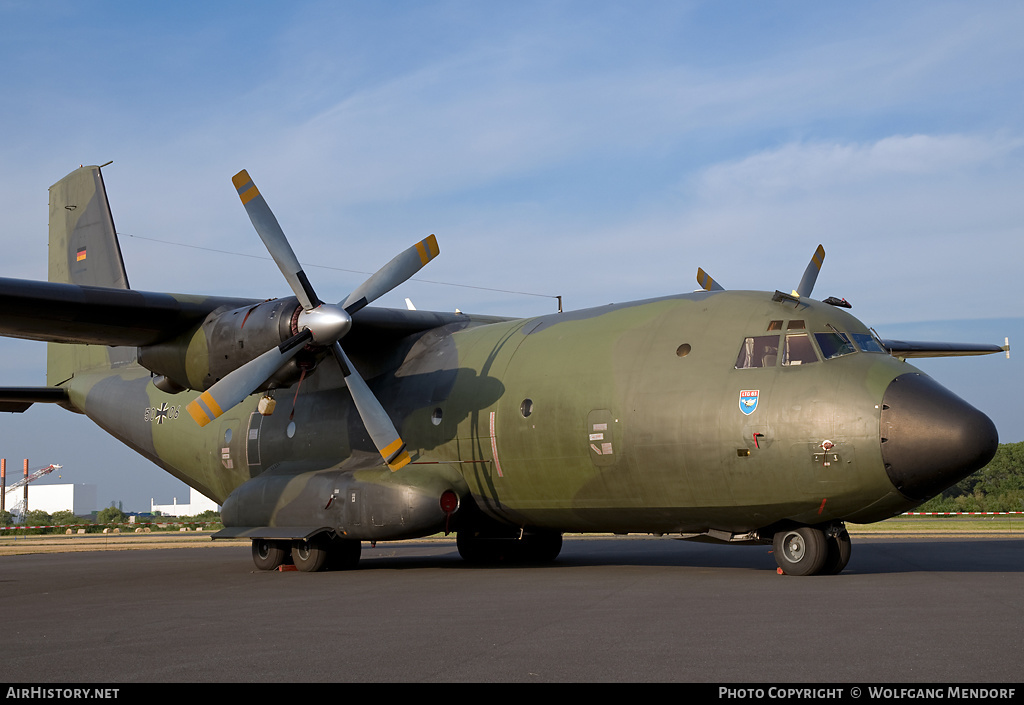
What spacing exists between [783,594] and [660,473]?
3116mm

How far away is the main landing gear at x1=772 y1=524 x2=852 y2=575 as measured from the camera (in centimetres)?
1262

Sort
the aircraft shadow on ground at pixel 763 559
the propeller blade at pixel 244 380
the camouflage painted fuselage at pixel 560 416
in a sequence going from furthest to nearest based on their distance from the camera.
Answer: the propeller blade at pixel 244 380
the aircraft shadow on ground at pixel 763 559
the camouflage painted fuselage at pixel 560 416

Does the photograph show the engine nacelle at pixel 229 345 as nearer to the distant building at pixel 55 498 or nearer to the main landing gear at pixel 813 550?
the main landing gear at pixel 813 550

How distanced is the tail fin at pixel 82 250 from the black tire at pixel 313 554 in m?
7.89

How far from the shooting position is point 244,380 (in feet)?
49.1

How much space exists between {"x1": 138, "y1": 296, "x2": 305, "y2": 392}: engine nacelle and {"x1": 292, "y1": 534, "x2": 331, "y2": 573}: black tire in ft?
9.14

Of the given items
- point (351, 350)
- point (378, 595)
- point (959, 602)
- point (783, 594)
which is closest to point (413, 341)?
point (351, 350)

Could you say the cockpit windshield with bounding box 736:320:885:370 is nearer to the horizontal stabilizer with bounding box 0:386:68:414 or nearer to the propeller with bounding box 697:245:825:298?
the propeller with bounding box 697:245:825:298

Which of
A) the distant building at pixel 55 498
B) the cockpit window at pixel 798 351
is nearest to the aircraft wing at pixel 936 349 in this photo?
the cockpit window at pixel 798 351

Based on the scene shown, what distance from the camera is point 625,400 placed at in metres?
Answer: 13.7

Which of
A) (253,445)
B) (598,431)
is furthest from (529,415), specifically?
(253,445)

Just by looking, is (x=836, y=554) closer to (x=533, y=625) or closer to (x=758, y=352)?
(x=758, y=352)

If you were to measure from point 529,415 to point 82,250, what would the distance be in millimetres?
12653

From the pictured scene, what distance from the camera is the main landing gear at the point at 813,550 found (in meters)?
12.6
